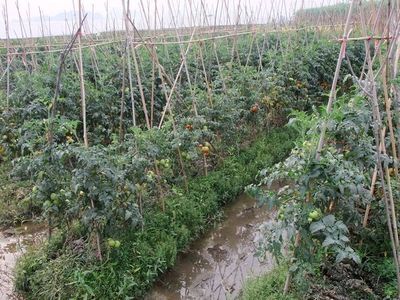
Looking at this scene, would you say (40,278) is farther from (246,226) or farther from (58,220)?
(246,226)

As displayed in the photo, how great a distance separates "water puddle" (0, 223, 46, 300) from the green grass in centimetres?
20

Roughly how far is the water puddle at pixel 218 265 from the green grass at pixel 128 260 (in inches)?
4.3

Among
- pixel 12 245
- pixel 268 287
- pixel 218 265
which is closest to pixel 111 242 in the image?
pixel 218 265

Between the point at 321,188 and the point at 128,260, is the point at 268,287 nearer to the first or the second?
the point at 321,188

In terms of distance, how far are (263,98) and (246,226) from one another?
6.21ft

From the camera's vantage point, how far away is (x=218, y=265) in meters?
3.26

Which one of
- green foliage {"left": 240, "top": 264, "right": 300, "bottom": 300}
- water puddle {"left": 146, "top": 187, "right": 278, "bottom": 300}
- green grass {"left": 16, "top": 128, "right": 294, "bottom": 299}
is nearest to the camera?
green foliage {"left": 240, "top": 264, "right": 300, "bottom": 300}

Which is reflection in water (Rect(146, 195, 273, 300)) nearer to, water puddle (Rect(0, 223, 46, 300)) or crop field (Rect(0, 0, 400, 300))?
crop field (Rect(0, 0, 400, 300))

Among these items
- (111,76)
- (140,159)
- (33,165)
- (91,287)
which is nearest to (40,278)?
(91,287)

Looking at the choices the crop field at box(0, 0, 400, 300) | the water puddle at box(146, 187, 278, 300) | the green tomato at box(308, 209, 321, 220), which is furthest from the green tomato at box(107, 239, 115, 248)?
the green tomato at box(308, 209, 321, 220)

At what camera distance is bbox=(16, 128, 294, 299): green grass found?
2709mm

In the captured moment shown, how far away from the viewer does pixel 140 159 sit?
9.39 feet

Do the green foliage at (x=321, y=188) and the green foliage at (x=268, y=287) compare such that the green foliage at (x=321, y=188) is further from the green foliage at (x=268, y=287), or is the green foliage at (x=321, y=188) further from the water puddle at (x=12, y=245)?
the water puddle at (x=12, y=245)

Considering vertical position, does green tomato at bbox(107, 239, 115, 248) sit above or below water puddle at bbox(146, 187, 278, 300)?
above
